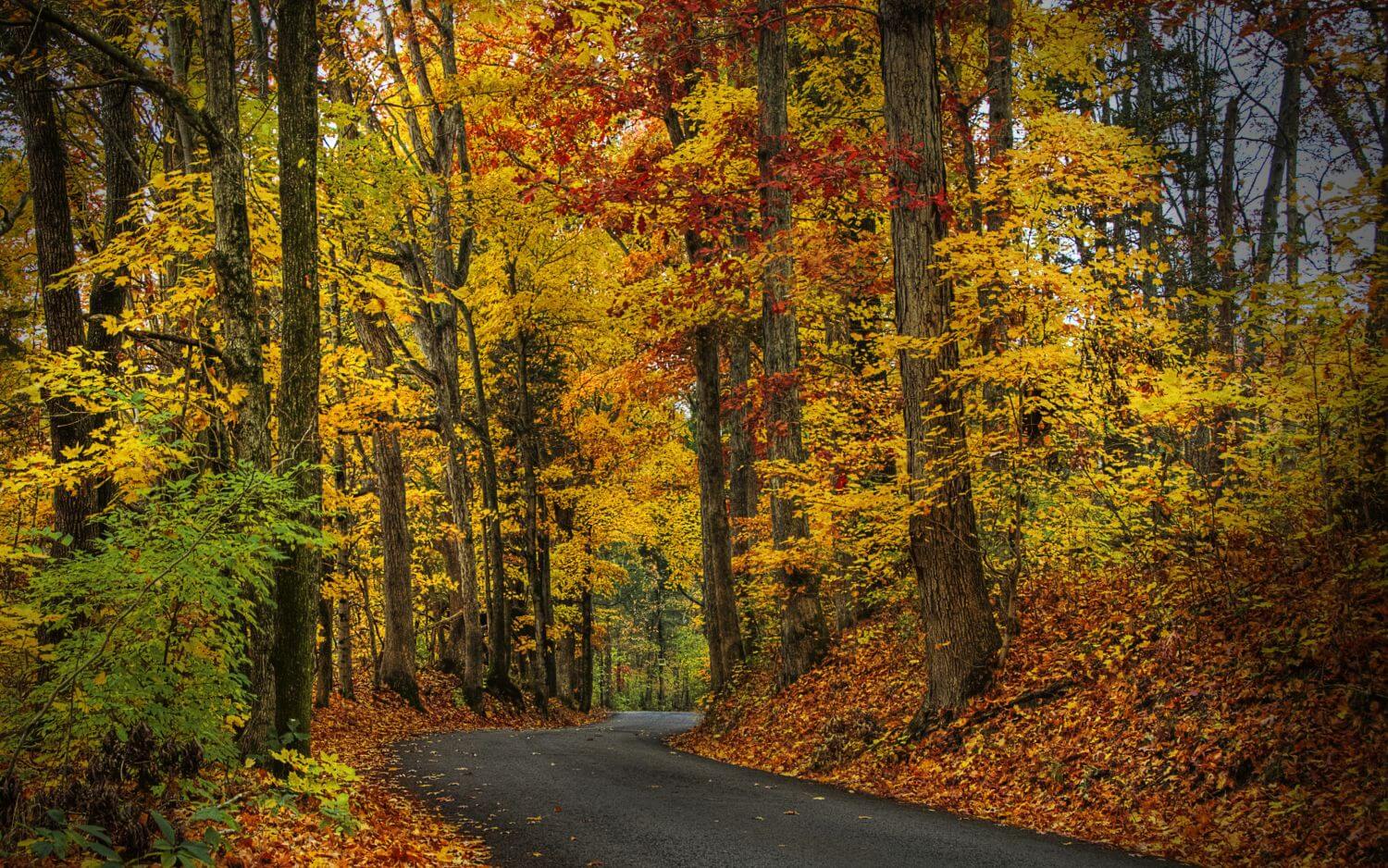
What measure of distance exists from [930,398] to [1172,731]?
4039 mm

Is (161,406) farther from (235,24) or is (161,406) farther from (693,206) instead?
(693,206)

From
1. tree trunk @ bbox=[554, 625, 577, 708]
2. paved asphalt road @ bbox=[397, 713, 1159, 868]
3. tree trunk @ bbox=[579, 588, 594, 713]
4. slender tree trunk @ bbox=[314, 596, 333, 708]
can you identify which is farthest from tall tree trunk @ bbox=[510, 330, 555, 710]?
paved asphalt road @ bbox=[397, 713, 1159, 868]

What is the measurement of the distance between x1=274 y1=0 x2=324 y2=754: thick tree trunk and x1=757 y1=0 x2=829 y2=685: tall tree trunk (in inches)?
238

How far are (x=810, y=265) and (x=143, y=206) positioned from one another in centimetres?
875

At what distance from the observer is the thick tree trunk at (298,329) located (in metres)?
6.98

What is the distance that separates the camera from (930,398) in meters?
9.45

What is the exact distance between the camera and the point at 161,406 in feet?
26.9

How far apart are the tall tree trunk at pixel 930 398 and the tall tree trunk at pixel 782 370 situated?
2.23 metres

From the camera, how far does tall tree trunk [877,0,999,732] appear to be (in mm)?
9172

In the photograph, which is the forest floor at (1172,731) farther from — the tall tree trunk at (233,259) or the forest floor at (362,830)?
the tall tree trunk at (233,259)

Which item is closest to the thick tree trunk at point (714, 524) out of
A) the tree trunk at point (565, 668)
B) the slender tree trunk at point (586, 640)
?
the slender tree trunk at point (586, 640)

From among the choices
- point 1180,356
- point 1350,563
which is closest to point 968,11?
point 1180,356

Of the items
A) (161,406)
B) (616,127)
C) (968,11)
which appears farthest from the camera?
(616,127)

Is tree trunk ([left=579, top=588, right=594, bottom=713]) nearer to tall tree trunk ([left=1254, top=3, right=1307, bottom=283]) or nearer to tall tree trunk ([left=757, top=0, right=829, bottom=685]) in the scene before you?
tall tree trunk ([left=757, top=0, right=829, bottom=685])
